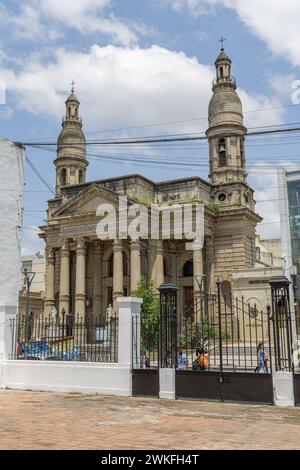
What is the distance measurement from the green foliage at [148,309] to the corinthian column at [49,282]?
12.1 metres

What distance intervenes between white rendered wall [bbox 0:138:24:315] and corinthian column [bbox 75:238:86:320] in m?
22.5

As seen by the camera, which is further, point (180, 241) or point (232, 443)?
point (180, 241)

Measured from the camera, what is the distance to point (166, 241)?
42.5m

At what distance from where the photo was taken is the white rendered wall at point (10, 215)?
1889 cm

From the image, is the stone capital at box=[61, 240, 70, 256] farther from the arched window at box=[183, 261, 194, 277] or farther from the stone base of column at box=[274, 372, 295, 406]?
the stone base of column at box=[274, 372, 295, 406]

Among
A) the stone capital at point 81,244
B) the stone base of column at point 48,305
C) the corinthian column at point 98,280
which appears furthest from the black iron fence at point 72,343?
the stone base of column at point 48,305

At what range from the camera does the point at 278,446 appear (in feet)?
23.9

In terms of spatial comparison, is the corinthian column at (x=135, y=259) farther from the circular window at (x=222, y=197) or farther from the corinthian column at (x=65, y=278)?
the circular window at (x=222, y=197)

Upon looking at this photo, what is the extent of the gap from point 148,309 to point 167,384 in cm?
1813

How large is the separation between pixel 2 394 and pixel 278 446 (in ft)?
30.4

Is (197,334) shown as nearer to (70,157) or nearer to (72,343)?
(72,343)

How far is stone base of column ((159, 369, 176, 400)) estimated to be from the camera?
1302cm

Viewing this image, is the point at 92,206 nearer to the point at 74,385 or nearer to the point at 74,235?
the point at 74,235
